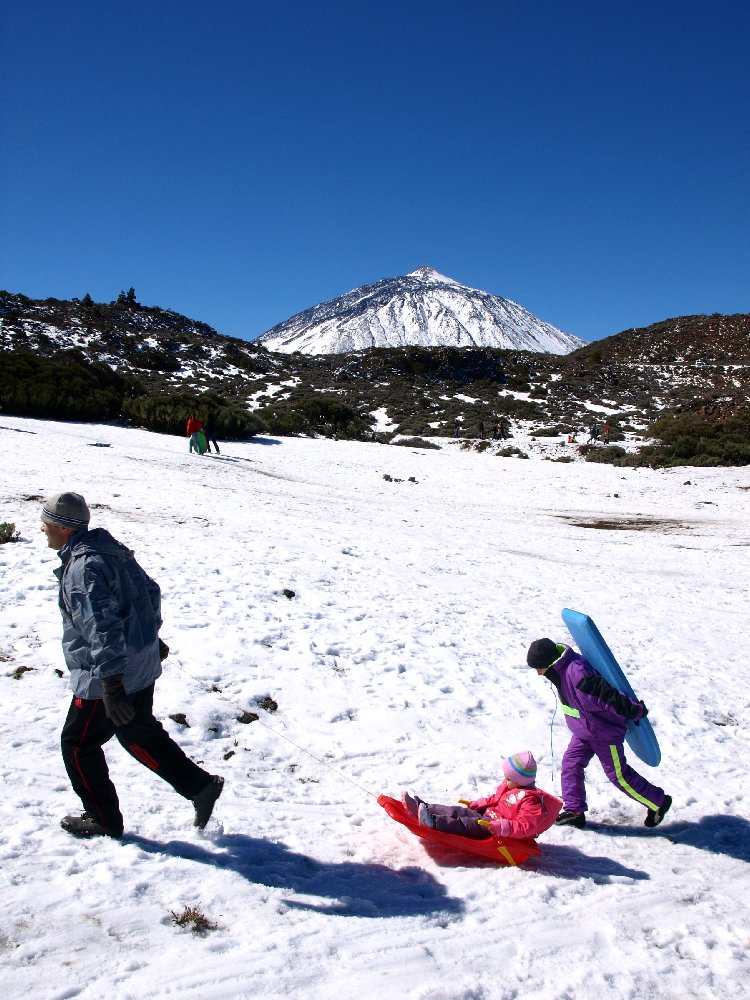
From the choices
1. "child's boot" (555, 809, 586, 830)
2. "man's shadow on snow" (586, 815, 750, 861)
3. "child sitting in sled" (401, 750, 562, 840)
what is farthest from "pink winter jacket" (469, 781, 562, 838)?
"man's shadow on snow" (586, 815, 750, 861)

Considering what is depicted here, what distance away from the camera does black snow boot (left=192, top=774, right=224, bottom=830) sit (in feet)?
11.9

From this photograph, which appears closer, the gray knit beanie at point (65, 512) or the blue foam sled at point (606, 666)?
the gray knit beanie at point (65, 512)

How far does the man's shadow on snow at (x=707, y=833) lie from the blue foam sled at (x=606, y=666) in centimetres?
51

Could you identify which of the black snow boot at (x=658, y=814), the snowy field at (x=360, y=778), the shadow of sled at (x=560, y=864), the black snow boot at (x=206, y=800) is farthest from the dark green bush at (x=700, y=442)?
the black snow boot at (x=206, y=800)

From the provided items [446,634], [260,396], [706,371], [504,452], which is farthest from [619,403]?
[446,634]

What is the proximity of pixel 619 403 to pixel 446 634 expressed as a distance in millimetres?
43966

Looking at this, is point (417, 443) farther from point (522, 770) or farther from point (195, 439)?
point (522, 770)

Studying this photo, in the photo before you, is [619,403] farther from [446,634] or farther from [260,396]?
[446,634]

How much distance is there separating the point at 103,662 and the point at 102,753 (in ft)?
2.31

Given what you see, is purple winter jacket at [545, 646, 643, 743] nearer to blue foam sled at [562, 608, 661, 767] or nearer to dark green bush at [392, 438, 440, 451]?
blue foam sled at [562, 608, 661, 767]

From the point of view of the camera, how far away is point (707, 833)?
445 centimetres

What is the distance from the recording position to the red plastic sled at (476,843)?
3795mm

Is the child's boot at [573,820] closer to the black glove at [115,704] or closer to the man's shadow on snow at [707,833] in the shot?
the man's shadow on snow at [707,833]

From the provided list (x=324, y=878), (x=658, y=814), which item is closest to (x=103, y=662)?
(x=324, y=878)
